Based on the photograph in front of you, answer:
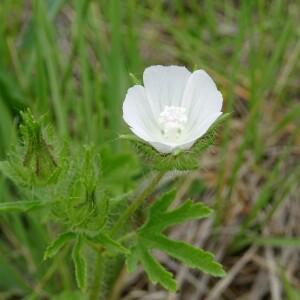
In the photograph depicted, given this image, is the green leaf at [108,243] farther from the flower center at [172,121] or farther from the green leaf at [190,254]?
the flower center at [172,121]

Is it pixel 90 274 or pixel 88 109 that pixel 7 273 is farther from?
pixel 88 109

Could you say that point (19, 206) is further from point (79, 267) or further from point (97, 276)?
point (97, 276)

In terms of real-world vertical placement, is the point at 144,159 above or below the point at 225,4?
below

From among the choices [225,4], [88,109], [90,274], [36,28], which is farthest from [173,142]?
[225,4]

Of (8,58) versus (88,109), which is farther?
(8,58)

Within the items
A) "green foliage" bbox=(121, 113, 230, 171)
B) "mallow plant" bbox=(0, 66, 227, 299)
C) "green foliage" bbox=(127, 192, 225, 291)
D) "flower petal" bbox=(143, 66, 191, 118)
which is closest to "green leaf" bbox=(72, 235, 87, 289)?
"mallow plant" bbox=(0, 66, 227, 299)

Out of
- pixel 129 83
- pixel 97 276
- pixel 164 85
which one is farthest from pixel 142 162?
pixel 129 83

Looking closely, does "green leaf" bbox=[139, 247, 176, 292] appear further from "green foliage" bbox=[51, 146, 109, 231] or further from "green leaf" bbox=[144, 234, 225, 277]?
"green foliage" bbox=[51, 146, 109, 231]

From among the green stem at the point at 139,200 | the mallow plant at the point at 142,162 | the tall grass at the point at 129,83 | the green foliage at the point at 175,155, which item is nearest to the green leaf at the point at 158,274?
the mallow plant at the point at 142,162
